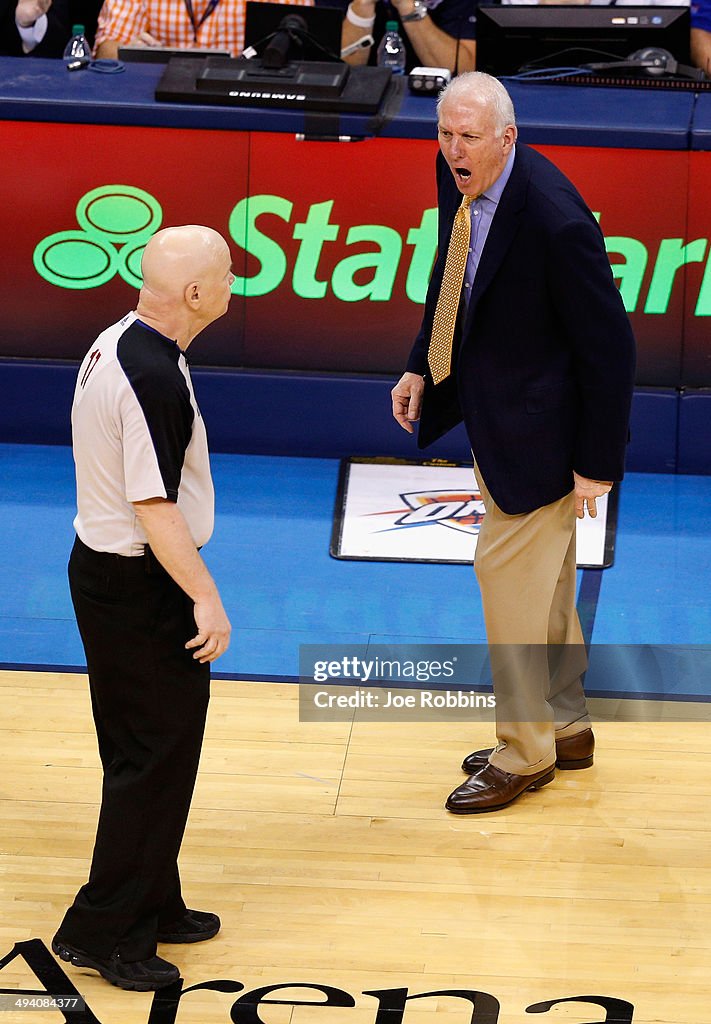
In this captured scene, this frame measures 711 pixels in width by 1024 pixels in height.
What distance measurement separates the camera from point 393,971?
303cm

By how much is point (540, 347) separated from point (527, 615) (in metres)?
0.65

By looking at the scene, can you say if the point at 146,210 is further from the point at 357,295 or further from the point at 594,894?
the point at 594,894

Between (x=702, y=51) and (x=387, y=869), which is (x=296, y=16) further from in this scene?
(x=387, y=869)

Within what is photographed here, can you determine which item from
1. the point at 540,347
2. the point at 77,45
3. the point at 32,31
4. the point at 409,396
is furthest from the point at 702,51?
the point at 540,347

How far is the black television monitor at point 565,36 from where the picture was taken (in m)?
6.05

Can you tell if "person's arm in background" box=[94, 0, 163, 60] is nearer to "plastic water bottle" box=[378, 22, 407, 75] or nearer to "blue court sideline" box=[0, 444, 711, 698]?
"plastic water bottle" box=[378, 22, 407, 75]

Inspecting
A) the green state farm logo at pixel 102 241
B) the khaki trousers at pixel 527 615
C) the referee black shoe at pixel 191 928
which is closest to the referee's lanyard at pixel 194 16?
the green state farm logo at pixel 102 241

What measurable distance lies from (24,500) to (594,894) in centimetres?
295

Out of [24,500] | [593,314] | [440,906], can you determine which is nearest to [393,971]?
[440,906]

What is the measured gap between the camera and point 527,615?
3604 mm

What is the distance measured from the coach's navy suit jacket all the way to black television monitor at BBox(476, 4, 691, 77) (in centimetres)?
271

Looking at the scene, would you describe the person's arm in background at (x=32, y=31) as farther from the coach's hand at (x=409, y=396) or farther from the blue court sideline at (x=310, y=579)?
the coach's hand at (x=409, y=396)

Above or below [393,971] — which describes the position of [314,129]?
above

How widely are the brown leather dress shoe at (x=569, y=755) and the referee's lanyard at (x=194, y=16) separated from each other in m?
4.32
